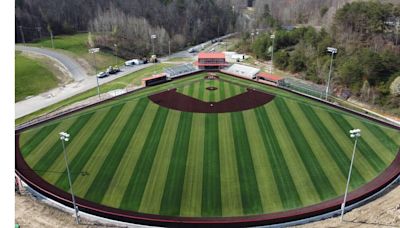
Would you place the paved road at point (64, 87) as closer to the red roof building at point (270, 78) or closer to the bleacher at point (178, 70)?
the bleacher at point (178, 70)

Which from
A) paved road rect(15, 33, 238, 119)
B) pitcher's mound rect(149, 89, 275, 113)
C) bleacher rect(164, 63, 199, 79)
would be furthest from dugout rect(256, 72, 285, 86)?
paved road rect(15, 33, 238, 119)

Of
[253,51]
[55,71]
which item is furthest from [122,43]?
[253,51]

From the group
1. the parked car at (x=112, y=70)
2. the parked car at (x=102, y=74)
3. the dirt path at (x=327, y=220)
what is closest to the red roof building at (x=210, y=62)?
the parked car at (x=112, y=70)

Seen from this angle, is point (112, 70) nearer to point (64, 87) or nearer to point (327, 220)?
point (64, 87)

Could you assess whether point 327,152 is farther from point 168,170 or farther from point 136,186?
point 136,186

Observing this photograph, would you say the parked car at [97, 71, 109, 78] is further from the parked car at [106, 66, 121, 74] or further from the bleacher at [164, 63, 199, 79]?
the bleacher at [164, 63, 199, 79]
